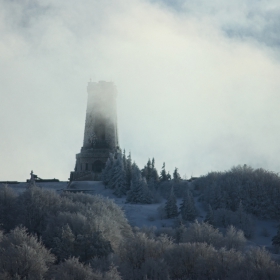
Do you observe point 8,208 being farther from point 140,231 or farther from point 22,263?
point 22,263

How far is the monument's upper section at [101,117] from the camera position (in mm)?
89562

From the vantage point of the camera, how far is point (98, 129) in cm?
8981

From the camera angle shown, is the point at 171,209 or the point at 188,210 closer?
the point at 188,210

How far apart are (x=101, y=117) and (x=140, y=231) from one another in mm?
38787

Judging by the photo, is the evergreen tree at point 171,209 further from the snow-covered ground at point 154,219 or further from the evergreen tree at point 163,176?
the evergreen tree at point 163,176

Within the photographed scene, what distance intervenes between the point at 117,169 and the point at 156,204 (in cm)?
863

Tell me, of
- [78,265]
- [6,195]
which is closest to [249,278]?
[78,265]

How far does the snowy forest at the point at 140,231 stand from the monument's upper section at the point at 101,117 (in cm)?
350

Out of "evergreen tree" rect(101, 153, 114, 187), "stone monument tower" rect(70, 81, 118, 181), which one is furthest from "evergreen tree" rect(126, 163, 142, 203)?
"stone monument tower" rect(70, 81, 118, 181)

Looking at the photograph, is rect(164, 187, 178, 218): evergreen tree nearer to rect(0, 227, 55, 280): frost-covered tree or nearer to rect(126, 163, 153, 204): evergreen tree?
rect(126, 163, 153, 204): evergreen tree

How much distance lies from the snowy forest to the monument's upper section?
3495 millimetres

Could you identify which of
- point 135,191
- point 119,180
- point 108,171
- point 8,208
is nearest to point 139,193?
point 135,191

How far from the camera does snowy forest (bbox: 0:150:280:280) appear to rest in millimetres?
32625

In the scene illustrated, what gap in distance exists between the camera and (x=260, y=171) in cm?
7644
